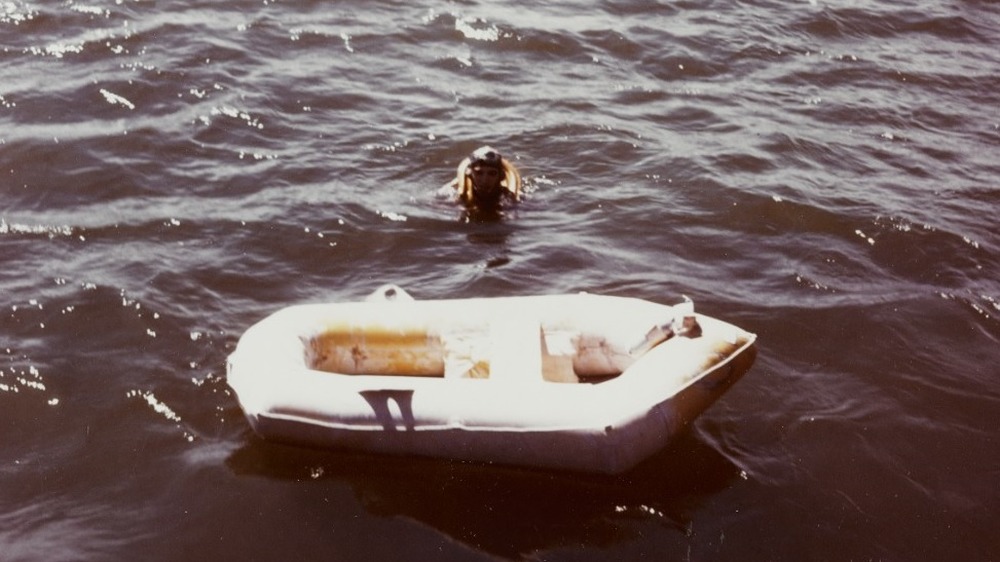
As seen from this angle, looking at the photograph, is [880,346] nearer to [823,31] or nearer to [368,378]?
[368,378]

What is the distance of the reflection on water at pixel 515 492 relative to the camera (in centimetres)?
466

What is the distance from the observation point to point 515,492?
488 cm

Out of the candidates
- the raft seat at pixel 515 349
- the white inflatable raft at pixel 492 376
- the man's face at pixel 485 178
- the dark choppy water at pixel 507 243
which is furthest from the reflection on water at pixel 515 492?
the man's face at pixel 485 178

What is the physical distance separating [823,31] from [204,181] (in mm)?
8390

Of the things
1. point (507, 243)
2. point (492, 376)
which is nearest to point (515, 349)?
point (492, 376)

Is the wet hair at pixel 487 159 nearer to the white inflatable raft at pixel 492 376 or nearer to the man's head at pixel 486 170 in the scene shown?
the man's head at pixel 486 170

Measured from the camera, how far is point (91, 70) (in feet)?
32.5

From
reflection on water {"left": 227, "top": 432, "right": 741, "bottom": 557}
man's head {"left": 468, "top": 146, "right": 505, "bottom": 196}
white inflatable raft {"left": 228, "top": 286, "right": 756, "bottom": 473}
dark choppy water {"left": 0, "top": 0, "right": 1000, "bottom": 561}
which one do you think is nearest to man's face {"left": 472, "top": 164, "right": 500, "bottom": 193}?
man's head {"left": 468, "top": 146, "right": 505, "bottom": 196}

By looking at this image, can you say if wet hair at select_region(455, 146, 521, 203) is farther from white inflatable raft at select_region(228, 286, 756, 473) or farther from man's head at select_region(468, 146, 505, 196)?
white inflatable raft at select_region(228, 286, 756, 473)

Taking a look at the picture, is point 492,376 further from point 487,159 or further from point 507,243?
point 487,159

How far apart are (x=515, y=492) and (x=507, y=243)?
3026mm

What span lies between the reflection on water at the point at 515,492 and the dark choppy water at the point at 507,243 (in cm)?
2

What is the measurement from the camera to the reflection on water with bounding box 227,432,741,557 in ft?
15.3

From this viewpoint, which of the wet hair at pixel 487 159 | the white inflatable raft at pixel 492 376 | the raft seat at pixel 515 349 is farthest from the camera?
the wet hair at pixel 487 159
